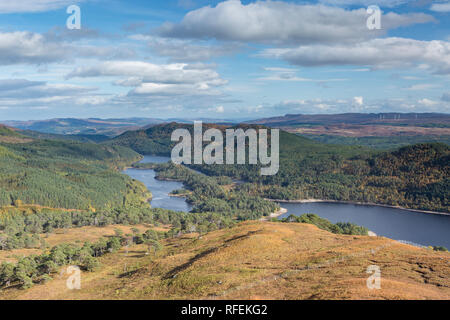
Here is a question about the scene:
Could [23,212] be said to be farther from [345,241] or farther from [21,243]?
[345,241]

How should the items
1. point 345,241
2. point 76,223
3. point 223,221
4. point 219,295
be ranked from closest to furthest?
point 219,295
point 345,241
point 223,221
point 76,223

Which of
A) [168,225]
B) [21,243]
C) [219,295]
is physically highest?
[219,295]

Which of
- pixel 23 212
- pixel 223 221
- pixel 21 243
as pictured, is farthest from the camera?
pixel 23 212
